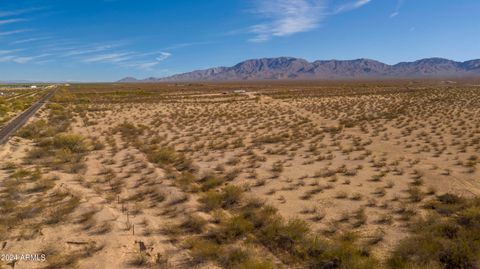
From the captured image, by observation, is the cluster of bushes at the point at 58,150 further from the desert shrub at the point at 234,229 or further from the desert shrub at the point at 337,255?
the desert shrub at the point at 337,255

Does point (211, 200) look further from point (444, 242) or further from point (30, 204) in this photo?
point (444, 242)

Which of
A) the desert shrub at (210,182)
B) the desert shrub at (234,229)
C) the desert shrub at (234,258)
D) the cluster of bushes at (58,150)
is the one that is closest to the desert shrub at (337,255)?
the desert shrub at (234,258)

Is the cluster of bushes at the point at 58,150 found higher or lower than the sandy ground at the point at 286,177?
higher

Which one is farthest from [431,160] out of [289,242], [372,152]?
[289,242]

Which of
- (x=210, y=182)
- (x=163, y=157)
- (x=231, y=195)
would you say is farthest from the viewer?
(x=163, y=157)

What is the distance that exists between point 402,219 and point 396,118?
75.9 feet


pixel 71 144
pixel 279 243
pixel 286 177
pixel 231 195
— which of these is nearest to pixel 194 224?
pixel 279 243

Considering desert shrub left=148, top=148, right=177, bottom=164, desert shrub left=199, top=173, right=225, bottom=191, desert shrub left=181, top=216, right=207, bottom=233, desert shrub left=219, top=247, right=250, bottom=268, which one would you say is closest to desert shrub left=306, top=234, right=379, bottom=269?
desert shrub left=219, top=247, right=250, bottom=268

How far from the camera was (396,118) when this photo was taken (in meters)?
29.8

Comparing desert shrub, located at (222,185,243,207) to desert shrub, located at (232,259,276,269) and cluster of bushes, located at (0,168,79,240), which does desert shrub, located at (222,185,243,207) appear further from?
cluster of bushes, located at (0,168,79,240)

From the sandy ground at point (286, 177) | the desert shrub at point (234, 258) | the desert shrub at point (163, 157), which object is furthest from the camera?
the desert shrub at point (163, 157)

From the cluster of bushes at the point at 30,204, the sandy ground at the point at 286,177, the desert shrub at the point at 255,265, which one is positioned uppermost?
the cluster of bushes at the point at 30,204

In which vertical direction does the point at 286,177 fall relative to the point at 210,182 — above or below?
below

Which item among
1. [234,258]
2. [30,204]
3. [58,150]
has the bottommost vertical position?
[234,258]
